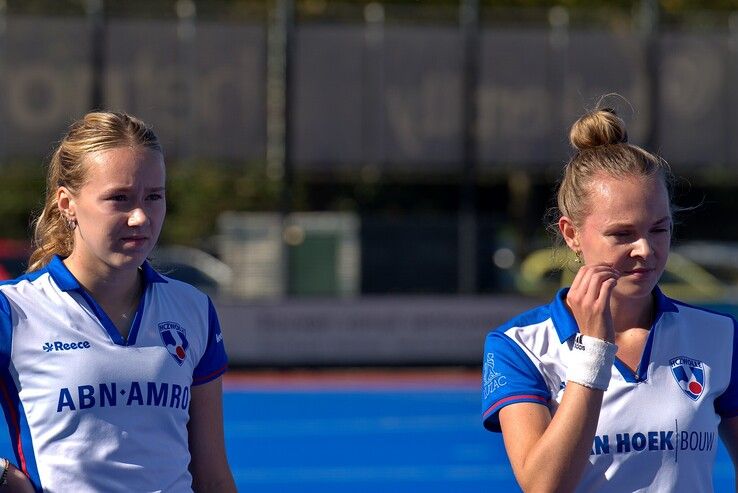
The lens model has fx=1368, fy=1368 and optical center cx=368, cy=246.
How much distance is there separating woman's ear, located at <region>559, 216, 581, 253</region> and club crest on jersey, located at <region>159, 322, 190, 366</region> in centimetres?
96

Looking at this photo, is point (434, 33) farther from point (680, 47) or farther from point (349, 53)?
point (680, 47)

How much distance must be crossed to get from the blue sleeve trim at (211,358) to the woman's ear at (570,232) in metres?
0.91

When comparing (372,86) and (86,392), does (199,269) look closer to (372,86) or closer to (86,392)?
(372,86)

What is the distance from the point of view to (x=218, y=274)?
777 inches

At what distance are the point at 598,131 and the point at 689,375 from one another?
0.61 meters

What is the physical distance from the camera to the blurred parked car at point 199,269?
17891mm

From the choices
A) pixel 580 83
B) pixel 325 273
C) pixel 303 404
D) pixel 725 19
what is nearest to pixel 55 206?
pixel 303 404

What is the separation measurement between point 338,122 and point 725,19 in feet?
17.8

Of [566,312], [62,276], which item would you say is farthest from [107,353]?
[566,312]

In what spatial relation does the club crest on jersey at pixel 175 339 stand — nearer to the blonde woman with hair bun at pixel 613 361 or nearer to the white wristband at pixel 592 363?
the blonde woman with hair bun at pixel 613 361

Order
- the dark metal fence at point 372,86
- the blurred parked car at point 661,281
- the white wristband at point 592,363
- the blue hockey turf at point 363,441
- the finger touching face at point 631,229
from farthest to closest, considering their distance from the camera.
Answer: the blurred parked car at point 661,281 < the dark metal fence at point 372,86 < the blue hockey turf at point 363,441 < the finger touching face at point 631,229 < the white wristband at point 592,363

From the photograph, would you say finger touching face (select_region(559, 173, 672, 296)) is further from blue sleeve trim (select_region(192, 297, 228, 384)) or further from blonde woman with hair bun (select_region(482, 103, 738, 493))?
blue sleeve trim (select_region(192, 297, 228, 384))

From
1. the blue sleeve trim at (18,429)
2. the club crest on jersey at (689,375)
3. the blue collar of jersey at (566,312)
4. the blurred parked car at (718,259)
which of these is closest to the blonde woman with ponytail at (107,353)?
the blue sleeve trim at (18,429)

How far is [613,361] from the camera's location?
293cm
